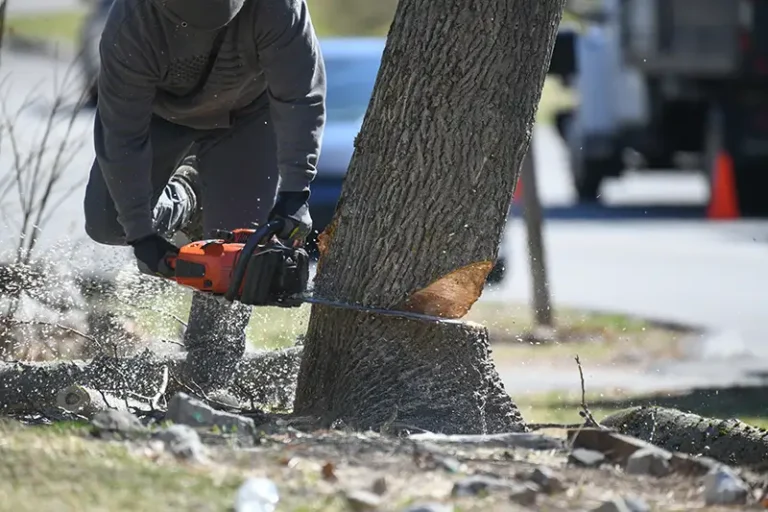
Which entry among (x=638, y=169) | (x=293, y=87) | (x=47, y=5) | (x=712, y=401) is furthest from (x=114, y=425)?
(x=47, y=5)

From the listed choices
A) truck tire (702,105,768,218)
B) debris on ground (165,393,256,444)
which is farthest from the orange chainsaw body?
truck tire (702,105,768,218)

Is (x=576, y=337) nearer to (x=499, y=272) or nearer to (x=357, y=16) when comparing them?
(x=499, y=272)

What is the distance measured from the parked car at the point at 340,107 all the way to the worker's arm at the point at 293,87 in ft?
18.1

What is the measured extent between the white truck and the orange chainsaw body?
9.73 metres

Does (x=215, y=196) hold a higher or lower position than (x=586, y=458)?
higher

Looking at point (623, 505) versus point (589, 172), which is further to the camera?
point (589, 172)

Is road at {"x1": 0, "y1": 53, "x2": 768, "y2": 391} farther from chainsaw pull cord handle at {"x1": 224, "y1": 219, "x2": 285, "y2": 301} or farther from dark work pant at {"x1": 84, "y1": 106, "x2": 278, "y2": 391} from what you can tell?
→ chainsaw pull cord handle at {"x1": 224, "y1": 219, "x2": 285, "y2": 301}

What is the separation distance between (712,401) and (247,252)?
3.09 metres

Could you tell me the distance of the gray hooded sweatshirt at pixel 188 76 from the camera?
498 centimetres

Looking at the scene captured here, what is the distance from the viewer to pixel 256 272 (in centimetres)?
486

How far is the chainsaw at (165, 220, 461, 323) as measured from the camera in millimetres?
4875

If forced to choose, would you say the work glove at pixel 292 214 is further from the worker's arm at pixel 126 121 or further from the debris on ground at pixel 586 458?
the debris on ground at pixel 586 458

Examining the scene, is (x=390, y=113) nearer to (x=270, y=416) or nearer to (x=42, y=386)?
(x=270, y=416)

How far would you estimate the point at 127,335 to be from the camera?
6.09 metres
